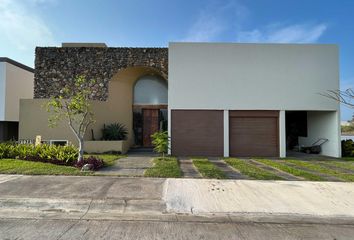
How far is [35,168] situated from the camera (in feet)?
28.4

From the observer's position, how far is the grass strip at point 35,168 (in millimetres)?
8156

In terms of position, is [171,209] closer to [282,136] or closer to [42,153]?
[42,153]

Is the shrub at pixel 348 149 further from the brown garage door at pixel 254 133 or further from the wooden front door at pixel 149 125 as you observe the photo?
the wooden front door at pixel 149 125

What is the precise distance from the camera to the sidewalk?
16.6 feet

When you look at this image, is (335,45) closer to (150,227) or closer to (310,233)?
(310,233)

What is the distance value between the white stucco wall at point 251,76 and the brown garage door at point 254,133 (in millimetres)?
500

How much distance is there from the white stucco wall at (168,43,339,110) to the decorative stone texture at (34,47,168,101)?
2245mm

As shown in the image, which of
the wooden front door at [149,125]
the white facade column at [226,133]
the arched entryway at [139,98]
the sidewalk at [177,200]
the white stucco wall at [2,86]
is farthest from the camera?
the wooden front door at [149,125]

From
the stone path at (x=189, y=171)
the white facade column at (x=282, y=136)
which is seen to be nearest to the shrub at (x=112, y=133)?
Result: the stone path at (x=189, y=171)

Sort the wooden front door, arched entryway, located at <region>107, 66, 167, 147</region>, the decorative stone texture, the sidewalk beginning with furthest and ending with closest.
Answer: the wooden front door → arched entryway, located at <region>107, 66, 167, 147</region> → the decorative stone texture → the sidewalk

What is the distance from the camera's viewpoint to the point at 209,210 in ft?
17.4

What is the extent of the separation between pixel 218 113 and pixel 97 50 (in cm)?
862

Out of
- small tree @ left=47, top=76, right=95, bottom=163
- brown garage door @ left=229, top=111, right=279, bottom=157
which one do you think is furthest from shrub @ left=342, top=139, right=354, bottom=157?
small tree @ left=47, top=76, right=95, bottom=163

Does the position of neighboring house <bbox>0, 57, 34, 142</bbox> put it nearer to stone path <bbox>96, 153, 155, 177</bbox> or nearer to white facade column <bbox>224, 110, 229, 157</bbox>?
stone path <bbox>96, 153, 155, 177</bbox>
